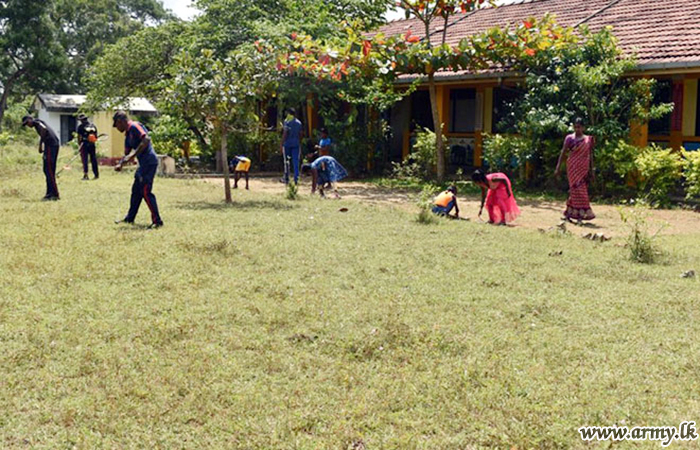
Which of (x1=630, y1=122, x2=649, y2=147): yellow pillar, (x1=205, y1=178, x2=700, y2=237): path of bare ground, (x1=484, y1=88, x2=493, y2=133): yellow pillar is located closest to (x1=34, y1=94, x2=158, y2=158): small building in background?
(x1=205, y1=178, x2=700, y2=237): path of bare ground

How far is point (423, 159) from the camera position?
54.8 ft

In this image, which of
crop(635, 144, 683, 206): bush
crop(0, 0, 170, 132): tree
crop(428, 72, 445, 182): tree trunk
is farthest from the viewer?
crop(0, 0, 170, 132): tree

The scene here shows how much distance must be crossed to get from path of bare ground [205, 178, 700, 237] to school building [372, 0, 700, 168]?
101 inches

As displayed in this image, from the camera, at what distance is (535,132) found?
13.9 meters

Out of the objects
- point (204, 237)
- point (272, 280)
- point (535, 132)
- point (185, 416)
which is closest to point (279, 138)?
point (535, 132)

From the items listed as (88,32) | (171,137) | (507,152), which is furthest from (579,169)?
(88,32)

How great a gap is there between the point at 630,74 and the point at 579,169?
14.5 ft

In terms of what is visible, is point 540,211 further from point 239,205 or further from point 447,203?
point 239,205

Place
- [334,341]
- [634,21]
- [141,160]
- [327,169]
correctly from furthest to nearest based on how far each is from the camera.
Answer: [634,21]
[327,169]
[141,160]
[334,341]

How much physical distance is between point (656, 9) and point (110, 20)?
38.9m

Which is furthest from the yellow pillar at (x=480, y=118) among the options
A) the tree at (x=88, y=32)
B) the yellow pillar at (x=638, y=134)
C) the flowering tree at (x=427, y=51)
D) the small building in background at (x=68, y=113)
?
the tree at (x=88, y=32)

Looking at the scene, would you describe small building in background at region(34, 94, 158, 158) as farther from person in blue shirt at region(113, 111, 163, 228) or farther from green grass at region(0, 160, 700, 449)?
green grass at region(0, 160, 700, 449)

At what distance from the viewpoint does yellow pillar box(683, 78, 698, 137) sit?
14312 millimetres

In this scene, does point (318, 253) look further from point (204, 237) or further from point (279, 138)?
point (279, 138)
